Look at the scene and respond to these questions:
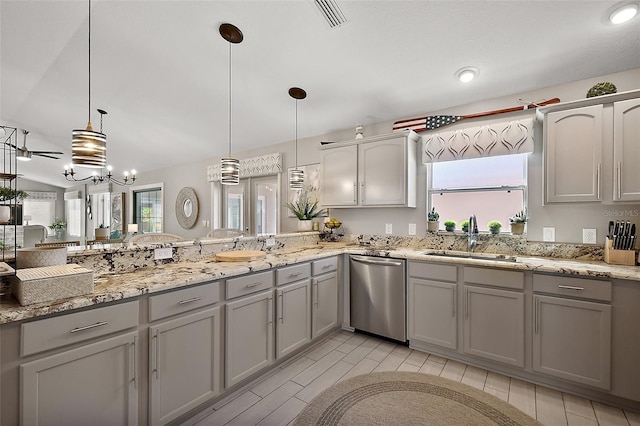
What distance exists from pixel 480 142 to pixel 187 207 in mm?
5568

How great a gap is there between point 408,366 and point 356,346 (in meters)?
0.56


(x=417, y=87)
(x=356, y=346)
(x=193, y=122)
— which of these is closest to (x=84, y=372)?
(x=356, y=346)

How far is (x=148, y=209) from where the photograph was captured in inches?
281

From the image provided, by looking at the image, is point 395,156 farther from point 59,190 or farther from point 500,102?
point 59,190

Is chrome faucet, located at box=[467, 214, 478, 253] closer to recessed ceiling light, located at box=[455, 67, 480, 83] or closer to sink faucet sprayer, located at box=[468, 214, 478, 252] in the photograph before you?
sink faucet sprayer, located at box=[468, 214, 478, 252]

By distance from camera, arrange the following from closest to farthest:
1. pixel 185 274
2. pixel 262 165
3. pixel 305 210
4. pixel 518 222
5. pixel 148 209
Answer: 1. pixel 185 274
2. pixel 518 222
3. pixel 305 210
4. pixel 262 165
5. pixel 148 209

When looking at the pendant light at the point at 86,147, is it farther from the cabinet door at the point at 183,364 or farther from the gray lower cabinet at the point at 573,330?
the gray lower cabinet at the point at 573,330

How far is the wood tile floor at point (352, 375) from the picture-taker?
6.02ft

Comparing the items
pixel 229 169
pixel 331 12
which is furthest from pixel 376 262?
pixel 331 12

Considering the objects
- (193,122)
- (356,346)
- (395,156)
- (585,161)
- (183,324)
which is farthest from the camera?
(193,122)

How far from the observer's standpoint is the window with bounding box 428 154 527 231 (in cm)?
286

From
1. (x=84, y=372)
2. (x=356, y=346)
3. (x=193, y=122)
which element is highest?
(x=193, y=122)

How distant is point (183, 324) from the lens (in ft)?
5.60

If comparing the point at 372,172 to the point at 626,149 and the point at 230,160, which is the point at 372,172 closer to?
the point at 230,160
